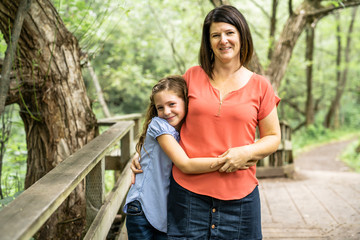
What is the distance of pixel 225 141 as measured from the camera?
71.0 inches

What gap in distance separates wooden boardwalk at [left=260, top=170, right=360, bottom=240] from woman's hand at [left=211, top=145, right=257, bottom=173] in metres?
2.07

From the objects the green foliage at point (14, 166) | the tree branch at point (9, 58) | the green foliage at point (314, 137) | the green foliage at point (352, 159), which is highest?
the tree branch at point (9, 58)

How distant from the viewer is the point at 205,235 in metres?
1.87

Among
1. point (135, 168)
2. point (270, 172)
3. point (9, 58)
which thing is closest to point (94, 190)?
point (135, 168)

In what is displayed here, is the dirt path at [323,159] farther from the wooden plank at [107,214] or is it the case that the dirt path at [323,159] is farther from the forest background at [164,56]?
the wooden plank at [107,214]

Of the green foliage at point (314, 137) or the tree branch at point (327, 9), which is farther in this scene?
the green foliage at point (314, 137)

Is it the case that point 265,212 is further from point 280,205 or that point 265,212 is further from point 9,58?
point 9,58

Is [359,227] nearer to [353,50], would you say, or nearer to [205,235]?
[205,235]

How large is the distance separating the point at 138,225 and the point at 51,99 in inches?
75.9

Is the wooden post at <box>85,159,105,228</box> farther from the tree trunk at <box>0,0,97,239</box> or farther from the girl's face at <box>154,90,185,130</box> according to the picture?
the tree trunk at <box>0,0,97,239</box>

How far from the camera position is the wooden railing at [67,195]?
116 cm

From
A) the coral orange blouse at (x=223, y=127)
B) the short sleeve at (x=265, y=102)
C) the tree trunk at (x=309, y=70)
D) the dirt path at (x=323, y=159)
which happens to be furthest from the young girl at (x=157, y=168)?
the tree trunk at (x=309, y=70)

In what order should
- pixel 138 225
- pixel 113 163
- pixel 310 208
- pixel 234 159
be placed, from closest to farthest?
pixel 234 159 < pixel 138 225 < pixel 113 163 < pixel 310 208

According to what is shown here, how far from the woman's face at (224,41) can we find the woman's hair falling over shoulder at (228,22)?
26 mm
